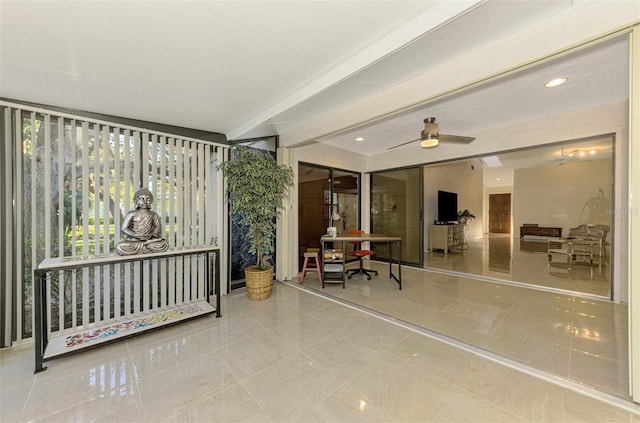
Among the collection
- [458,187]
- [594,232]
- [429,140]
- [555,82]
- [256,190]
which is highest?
[555,82]

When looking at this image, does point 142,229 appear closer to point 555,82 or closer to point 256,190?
point 256,190

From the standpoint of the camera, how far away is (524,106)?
3355mm

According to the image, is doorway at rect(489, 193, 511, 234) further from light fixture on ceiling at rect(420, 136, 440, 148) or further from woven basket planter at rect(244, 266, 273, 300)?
woven basket planter at rect(244, 266, 273, 300)

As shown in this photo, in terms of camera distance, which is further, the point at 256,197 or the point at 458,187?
the point at 458,187

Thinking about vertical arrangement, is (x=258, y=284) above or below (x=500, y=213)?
below

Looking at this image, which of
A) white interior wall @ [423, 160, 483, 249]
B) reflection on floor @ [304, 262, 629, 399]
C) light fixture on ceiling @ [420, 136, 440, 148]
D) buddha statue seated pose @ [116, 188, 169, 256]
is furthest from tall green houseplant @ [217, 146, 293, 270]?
white interior wall @ [423, 160, 483, 249]

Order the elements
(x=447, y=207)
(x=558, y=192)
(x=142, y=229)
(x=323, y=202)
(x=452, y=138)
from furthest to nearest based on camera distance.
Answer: (x=558, y=192) → (x=447, y=207) → (x=323, y=202) → (x=452, y=138) → (x=142, y=229)

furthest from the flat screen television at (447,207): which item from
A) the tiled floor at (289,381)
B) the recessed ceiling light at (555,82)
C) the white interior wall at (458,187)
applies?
the tiled floor at (289,381)

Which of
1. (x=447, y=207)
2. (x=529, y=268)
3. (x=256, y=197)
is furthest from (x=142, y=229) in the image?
(x=447, y=207)

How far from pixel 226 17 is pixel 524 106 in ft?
12.8

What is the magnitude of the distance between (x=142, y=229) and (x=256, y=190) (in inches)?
54.9

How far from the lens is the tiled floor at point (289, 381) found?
152cm

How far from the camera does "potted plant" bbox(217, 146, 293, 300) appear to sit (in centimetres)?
341

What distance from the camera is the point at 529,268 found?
5031 millimetres
